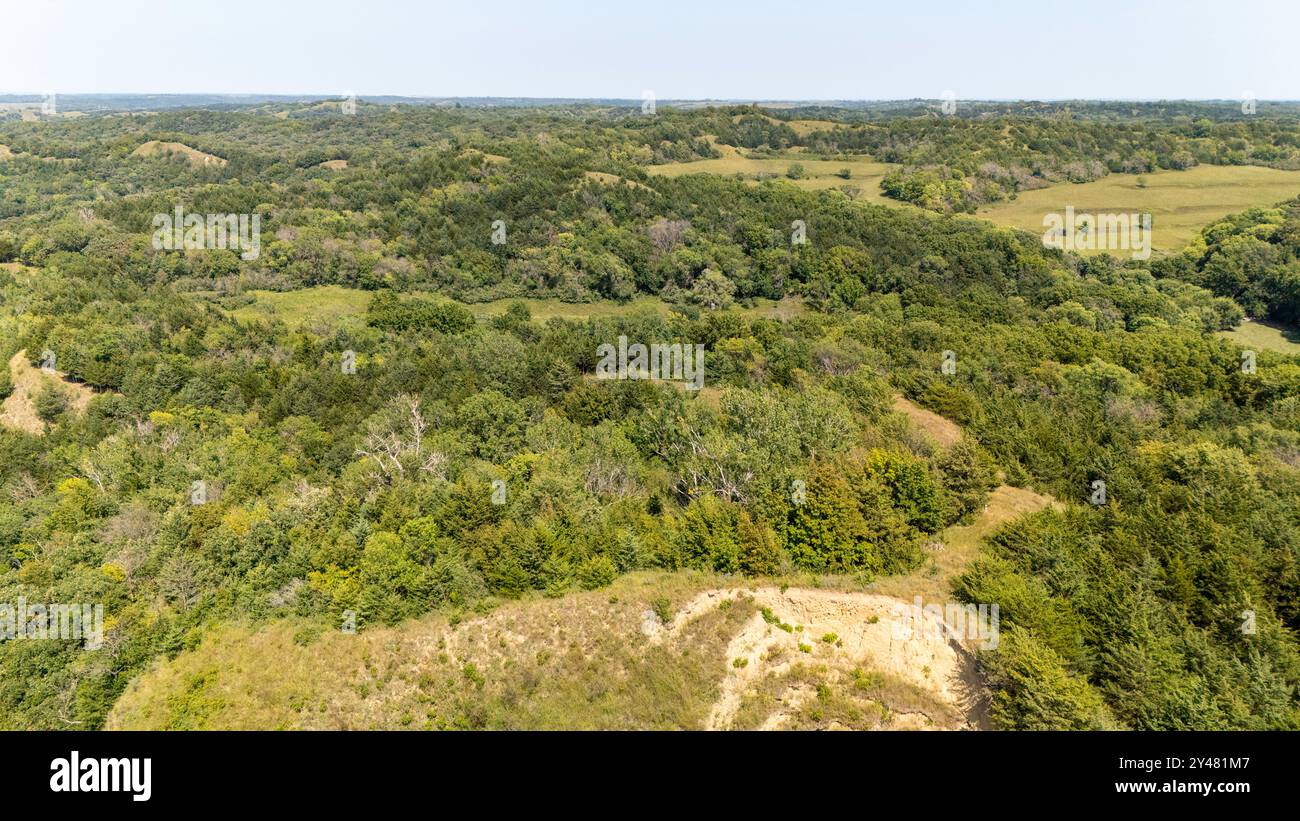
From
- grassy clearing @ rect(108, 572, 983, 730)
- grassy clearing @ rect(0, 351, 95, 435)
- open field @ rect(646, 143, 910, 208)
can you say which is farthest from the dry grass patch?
open field @ rect(646, 143, 910, 208)

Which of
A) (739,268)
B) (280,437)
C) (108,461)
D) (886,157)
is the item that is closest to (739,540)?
(280,437)

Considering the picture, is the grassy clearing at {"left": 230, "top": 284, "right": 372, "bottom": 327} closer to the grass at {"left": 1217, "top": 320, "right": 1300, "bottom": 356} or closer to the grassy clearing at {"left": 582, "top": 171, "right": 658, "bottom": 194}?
the grassy clearing at {"left": 582, "top": 171, "right": 658, "bottom": 194}

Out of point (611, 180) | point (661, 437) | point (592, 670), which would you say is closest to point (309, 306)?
point (611, 180)

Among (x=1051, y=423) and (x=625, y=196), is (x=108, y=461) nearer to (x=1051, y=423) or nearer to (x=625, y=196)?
(x=1051, y=423)

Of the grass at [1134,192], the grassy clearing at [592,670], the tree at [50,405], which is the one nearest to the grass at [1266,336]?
the grass at [1134,192]

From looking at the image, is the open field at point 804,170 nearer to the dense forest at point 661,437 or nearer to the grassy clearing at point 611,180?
the grassy clearing at point 611,180

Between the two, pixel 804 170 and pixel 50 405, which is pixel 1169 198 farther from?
pixel 50 405

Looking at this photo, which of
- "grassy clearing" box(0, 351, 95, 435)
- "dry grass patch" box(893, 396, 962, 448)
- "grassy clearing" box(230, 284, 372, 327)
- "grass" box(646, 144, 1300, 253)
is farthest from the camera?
"grass" box(646, 144, 1300, 253)
